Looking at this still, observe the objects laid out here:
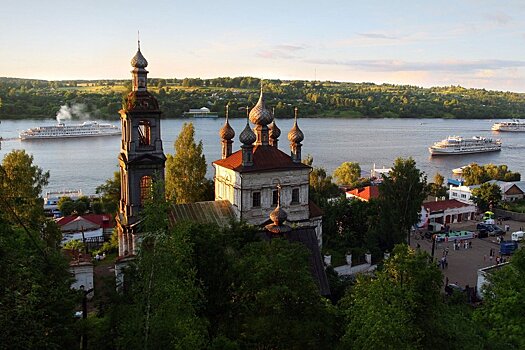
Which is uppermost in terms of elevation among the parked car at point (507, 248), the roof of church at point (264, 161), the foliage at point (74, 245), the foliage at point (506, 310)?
the roof of church at point (264, 161)

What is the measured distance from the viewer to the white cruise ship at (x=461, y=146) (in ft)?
201

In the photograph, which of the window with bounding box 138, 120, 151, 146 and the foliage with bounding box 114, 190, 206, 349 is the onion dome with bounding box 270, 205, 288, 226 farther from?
the foliage with bounding box 114, 190, 206, 349

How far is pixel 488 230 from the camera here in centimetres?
2656

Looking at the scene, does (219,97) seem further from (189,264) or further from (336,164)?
(189,264)

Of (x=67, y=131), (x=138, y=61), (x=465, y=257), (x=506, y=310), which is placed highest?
(x=138, y=61)

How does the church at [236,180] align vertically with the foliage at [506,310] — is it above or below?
above

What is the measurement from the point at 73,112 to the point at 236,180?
241ft

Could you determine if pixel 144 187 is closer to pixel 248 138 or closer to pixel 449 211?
pixel 248 138

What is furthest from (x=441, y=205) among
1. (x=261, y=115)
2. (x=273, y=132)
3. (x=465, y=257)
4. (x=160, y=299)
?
(x=160, y=299)

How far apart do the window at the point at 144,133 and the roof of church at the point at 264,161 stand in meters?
2.83

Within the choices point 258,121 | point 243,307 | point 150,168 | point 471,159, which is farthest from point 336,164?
point 243,307

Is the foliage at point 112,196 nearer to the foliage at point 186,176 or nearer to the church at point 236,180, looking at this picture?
the foliage at point 186,176

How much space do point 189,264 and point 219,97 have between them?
109 m

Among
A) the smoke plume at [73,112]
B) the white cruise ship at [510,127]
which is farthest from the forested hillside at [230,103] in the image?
the white cruise ship at [510,127]
